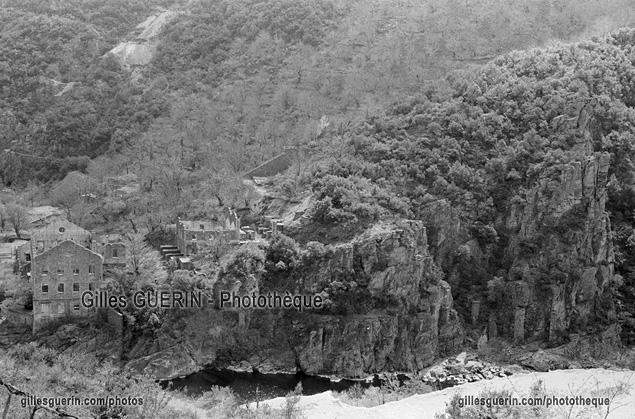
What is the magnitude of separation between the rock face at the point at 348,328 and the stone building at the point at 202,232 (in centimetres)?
564

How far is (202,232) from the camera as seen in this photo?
218ft

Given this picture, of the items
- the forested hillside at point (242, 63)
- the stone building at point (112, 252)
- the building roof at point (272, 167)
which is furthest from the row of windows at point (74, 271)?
the forested hillside at point (242, 63)

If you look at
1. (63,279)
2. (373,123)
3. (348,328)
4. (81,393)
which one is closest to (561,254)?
(348,328)

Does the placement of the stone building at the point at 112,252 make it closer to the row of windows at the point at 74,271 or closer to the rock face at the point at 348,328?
the row of windows at the point at 74,271

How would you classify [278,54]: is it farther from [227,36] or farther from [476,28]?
[476,28]

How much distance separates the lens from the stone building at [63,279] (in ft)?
197

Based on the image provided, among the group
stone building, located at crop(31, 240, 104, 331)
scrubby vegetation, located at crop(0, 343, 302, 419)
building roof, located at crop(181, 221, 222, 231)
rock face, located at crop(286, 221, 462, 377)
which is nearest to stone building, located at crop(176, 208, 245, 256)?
building roof, located at crop(181, 221, 222, 231)

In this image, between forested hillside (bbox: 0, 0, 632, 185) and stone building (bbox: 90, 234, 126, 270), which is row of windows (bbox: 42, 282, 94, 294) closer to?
stone building (bbox: 90, 234, 126, 270)

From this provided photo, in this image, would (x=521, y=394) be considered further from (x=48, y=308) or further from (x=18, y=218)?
(x=18, y=218)

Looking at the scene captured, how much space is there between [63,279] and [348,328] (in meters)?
19.4

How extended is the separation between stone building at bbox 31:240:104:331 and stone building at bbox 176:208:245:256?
7057 millimetres

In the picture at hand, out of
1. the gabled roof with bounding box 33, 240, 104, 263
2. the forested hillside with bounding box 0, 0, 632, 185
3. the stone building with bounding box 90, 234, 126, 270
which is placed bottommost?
the stone building with bounding box 90, 234, 126, 270

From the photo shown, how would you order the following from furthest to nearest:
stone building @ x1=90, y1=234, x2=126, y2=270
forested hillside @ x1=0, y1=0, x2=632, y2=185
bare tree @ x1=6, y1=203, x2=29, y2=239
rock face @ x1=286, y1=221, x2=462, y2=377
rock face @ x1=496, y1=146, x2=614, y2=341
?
forested hillside @ x1=0, y1=0, x2=632, y2=185, bare tree @ x1=6, y1=203, x2=29, y2=239, rock face @ x1=496, y1=146, x2=614, y2=341, stone building @ x1=90, y1=234, x2=126, y2=270, rock face @ x1=286, y1=221, x2=462, y2=377

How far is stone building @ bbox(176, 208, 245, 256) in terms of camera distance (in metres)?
66.1
